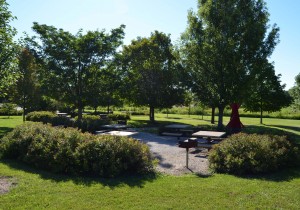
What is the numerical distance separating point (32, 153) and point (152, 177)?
182 inches

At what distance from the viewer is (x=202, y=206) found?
669 cm

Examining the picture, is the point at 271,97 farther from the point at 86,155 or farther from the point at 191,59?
the point at 86,155

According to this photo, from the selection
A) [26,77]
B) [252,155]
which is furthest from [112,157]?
[26,77]

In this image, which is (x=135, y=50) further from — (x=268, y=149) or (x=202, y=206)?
(x=202, y=206)

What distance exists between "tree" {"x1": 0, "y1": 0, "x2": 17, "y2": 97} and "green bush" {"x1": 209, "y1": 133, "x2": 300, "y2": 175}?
49.4 feet

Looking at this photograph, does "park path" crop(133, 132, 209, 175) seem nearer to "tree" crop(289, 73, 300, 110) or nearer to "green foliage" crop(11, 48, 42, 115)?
"green foliage" crop(11, 48, 42, 115)

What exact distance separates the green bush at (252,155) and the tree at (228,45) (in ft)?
39.7

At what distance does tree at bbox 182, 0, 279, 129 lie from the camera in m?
22.8

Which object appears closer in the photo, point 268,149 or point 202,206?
point 202,206

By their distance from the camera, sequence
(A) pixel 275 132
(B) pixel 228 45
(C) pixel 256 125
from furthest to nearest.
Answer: (C) pixel 256 125
(B) pixel 228 45
(A) pixel 275 132

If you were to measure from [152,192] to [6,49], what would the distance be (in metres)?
16.1

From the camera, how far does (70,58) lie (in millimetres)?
22656

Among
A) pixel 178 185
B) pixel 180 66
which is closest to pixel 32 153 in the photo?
A: pixel 178 185

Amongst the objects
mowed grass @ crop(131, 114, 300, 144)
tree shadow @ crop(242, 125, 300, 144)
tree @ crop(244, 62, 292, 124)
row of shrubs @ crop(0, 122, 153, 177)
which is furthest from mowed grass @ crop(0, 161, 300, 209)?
tree @ crop(244, 62, 292, 124)
